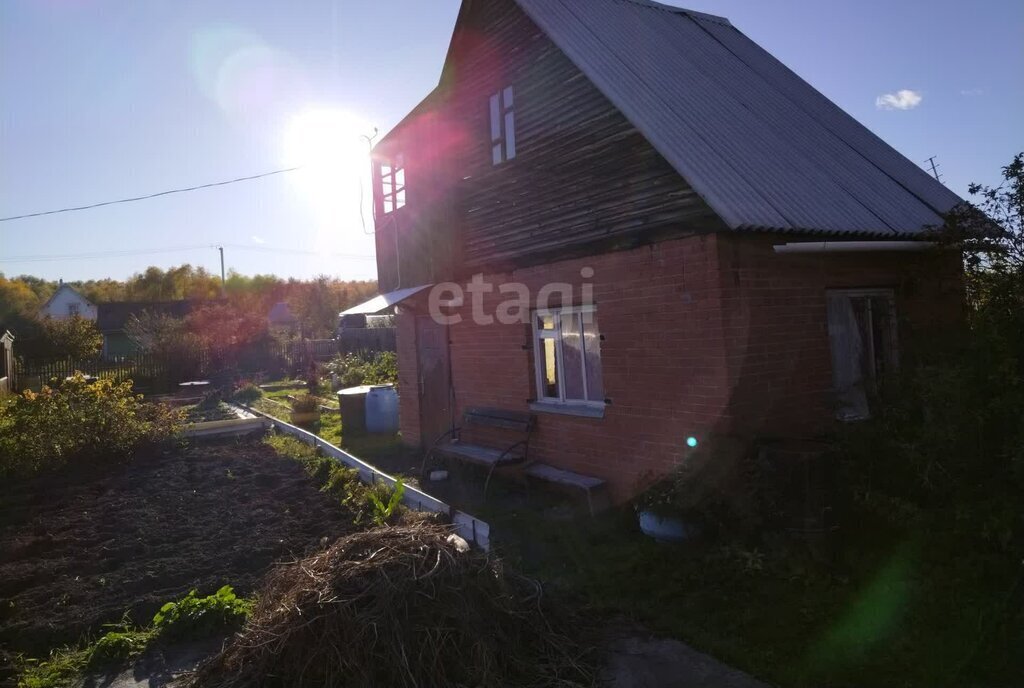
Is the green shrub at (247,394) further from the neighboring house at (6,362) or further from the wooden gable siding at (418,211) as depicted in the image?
the wooden gable siding at (418,211)

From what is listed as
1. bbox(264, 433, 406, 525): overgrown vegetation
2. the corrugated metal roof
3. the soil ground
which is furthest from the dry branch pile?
the corrugated metal roof

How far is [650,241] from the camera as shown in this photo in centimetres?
681

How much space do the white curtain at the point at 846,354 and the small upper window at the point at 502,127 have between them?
15.0 ft

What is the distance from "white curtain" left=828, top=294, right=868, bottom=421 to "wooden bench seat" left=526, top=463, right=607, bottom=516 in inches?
106

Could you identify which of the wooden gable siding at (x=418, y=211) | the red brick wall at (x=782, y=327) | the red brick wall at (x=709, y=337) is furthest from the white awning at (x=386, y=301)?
the red brick wall at (x=782, y=327)

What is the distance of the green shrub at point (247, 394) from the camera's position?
66.5 ft

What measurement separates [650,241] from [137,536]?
6.03m

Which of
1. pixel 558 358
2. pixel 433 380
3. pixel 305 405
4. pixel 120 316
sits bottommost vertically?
pixel 305 405

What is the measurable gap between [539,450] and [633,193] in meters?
3.46

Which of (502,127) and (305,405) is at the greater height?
(502,127)

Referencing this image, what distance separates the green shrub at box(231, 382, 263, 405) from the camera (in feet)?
66.5

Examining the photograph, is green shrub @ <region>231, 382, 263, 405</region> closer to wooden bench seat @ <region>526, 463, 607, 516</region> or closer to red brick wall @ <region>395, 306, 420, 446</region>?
red brick wall @ <region>395, 306, 420, 446</region>

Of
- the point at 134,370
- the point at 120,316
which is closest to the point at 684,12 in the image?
the point at 134,370

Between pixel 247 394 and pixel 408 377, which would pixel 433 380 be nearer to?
pixel 408 377
